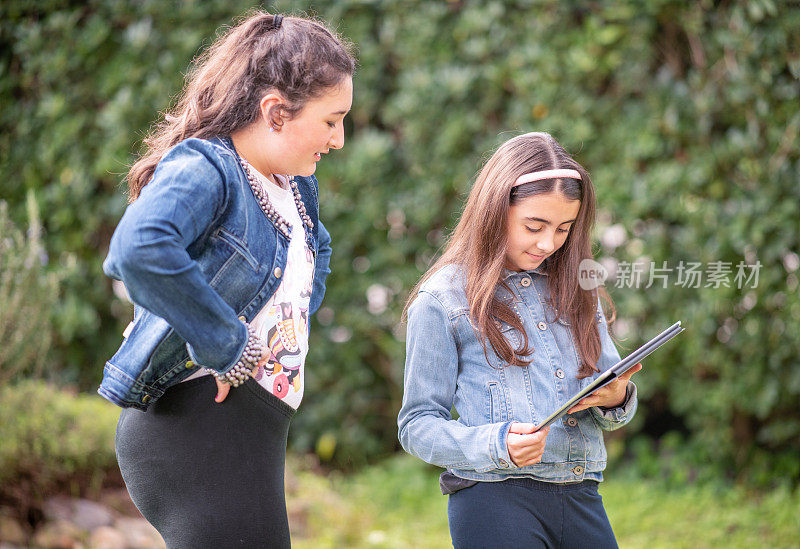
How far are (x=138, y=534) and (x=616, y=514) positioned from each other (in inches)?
83.6

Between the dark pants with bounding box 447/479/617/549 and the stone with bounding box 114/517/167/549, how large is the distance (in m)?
1.87

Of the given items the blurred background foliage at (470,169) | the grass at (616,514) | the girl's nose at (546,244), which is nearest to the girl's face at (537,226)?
the girl's nose at (546,244)

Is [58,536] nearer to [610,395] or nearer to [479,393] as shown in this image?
[479,393]

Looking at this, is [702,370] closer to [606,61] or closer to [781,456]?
[781,456]

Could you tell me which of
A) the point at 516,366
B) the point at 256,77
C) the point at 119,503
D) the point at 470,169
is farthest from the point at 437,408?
the point at 470,169

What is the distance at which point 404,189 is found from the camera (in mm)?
4246

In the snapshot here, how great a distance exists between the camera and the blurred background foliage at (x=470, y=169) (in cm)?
350

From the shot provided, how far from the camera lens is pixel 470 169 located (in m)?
4.04

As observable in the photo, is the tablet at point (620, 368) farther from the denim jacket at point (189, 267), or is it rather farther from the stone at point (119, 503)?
the stone at point (119, 503)

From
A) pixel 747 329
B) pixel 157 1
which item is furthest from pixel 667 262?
pixel 157 1

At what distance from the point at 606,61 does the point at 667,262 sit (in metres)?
0.99

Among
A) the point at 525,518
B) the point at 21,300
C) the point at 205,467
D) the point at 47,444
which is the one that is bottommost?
the point at 47,444

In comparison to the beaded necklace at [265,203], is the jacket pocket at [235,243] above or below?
below

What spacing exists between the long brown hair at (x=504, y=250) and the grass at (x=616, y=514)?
190 centimetres
